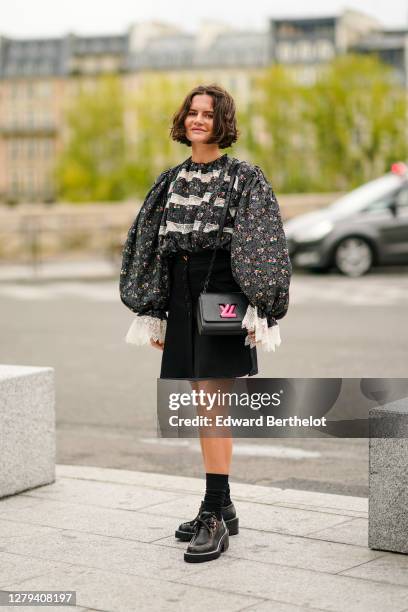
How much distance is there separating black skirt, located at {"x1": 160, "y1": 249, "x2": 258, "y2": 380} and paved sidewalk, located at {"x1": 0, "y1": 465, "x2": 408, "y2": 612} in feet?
2.14

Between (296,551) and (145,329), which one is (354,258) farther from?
(296,551)

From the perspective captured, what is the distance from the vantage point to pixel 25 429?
5.62m

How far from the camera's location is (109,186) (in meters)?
87.9

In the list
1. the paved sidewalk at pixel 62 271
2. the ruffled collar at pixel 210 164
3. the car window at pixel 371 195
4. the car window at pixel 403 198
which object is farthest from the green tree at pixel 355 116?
the ruffled collar at pixel 210 164

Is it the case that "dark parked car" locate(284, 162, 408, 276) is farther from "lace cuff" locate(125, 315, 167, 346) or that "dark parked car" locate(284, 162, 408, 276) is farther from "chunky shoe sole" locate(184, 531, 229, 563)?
"chunky shoe sole" locate(184, 531, 229, 563)

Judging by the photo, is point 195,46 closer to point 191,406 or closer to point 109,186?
point 109,186

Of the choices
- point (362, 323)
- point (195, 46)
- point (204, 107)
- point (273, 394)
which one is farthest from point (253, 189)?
point (195, 46)

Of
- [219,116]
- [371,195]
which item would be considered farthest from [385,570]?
[371,195]

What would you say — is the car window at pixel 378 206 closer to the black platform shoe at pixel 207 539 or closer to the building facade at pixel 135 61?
the black platform shoe at pixel 207 539

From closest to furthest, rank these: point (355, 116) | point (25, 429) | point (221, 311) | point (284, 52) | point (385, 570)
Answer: point (385, 570), point (221, 311), point (25, 429), point (355, 116), point (284, 52)

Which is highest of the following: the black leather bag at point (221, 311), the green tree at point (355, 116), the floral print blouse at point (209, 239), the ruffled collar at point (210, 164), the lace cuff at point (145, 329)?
the green tree at point (355, 116)

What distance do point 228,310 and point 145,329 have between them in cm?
43

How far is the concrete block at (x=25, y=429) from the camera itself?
217 inches

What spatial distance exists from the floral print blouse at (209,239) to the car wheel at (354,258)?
1709 cm
